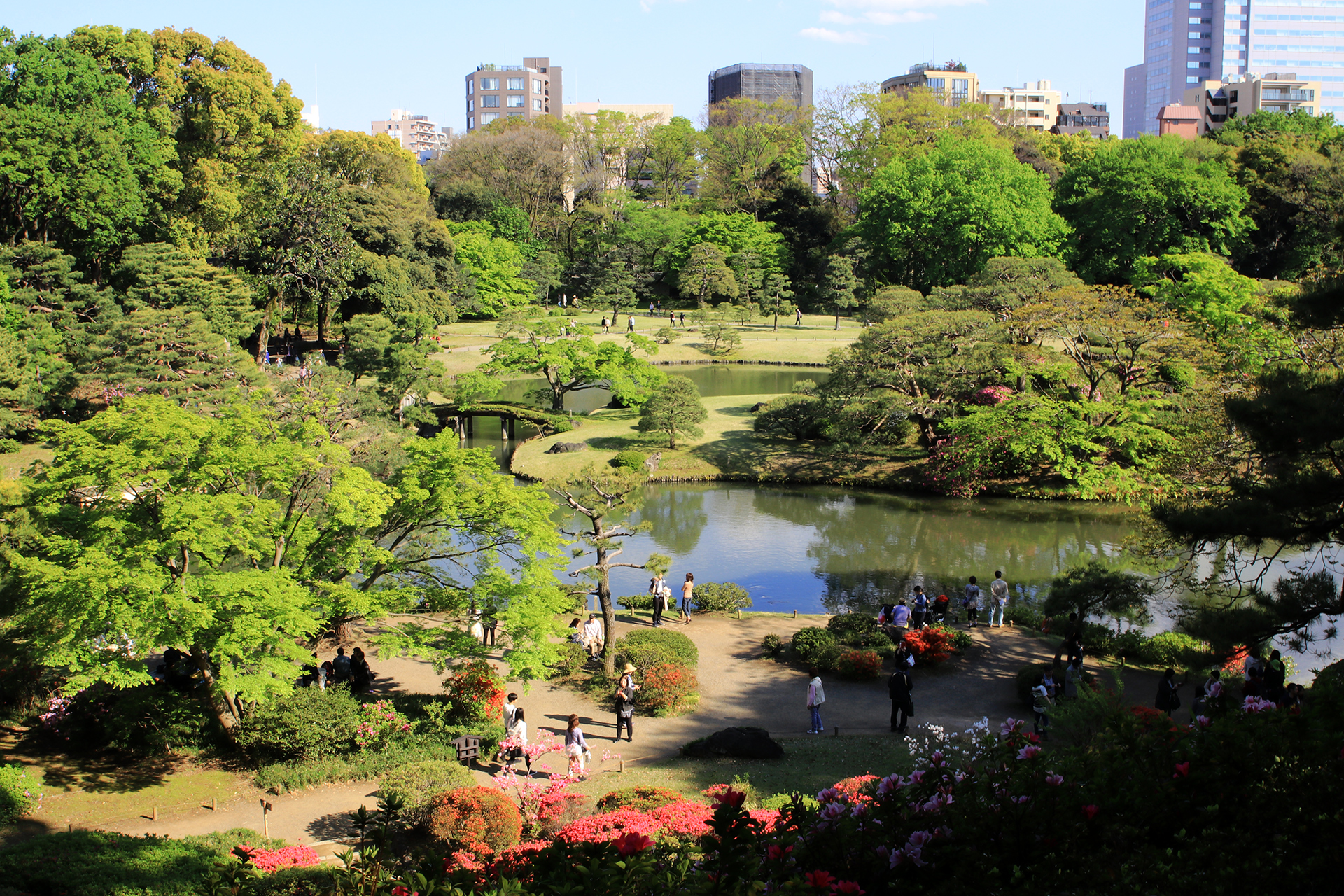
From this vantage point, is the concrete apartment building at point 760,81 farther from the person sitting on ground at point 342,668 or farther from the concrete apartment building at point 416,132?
the person sitting on ground at point 342,668

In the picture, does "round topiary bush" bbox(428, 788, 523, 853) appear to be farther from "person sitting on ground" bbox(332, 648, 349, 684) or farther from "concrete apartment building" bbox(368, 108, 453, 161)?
"concrete apartment building" bbox(368, 108, 453, 161)

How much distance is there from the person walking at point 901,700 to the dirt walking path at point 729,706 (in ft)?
Result: 0.91

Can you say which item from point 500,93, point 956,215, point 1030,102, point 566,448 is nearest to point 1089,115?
point 1030,102

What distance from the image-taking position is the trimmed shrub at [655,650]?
14.4 m

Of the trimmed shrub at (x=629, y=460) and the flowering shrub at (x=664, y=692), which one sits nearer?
the flowering shrub at (x=664, y=692)

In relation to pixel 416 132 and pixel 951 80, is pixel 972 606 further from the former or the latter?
pixel 416 132

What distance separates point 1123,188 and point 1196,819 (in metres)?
49.0

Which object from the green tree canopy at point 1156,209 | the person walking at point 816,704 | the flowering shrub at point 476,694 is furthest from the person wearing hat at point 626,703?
the green tree canopy at point 1156,209

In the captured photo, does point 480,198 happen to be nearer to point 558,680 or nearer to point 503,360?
point 503,360

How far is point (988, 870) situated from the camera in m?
5.12

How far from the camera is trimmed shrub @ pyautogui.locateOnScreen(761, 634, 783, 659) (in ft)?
51.2

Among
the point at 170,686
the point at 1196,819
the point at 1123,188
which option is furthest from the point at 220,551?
the point at 1123,188

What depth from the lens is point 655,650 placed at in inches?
576

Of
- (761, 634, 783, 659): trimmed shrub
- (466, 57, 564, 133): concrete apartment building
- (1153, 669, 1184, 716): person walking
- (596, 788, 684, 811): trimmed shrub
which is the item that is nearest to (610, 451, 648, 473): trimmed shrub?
(761, 634, 783, 659): trimmed shrub
